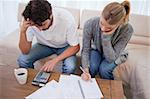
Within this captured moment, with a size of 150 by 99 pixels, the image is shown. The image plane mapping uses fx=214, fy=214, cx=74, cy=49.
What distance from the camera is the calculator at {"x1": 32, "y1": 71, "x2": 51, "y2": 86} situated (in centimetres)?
129

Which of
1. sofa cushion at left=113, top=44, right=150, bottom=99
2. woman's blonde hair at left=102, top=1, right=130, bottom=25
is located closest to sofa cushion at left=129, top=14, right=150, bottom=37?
sofa cushion at left=113, top=44, right=150, bottom=99

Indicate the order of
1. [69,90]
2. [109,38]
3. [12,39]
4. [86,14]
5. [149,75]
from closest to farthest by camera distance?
1. [69,90]
2. [109,38]
3. [149,75]
4. [12,39]
5. [86,14]

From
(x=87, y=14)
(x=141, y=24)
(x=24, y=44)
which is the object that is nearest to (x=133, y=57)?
(x=141, y=24)

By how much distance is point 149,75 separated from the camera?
5.31 ft

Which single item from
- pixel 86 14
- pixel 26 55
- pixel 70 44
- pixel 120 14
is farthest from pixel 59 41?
pixel 86 14

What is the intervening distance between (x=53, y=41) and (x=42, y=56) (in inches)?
6.5

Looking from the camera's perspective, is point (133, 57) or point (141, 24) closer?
point (133, 57)

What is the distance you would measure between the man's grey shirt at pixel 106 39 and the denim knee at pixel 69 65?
0.12 meters

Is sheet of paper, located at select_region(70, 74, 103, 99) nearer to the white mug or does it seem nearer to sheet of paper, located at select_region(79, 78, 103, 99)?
sheet of paper, located at select_region(79, 78, 103, 99)

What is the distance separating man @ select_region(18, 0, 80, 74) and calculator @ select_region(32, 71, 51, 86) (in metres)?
0.05

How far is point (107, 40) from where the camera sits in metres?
1.52

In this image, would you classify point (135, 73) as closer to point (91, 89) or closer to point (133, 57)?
point (133, 57)

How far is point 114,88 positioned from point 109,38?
15.1 inches

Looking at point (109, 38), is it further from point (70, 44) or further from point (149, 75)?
point (149, 75)
